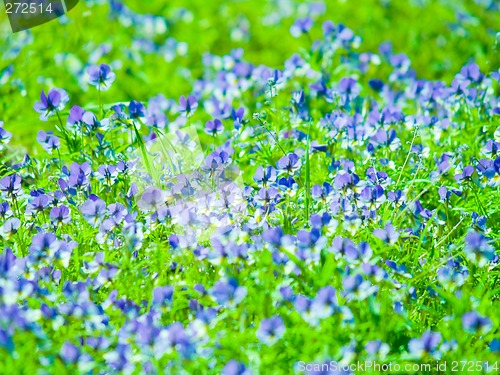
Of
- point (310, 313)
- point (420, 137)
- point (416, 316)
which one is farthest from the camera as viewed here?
point (420, 137)

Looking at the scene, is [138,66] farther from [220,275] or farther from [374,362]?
[374,362]

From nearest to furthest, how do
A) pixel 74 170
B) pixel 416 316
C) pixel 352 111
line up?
pixel 416 316 → pixel 74 170 → pixel 352 111

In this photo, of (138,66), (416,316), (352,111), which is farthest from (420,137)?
(138,66)

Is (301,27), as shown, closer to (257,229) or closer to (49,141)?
(49,141)

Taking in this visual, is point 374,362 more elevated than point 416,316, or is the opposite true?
point 374,362

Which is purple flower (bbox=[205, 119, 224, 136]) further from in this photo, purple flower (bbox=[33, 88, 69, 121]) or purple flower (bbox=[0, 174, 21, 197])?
purple flower (bbox=[0, 174, 21, 197])

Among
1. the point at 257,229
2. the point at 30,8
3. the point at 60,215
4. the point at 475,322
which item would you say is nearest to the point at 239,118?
the point at 257,229

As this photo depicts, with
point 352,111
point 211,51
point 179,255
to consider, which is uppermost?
point 179,255
